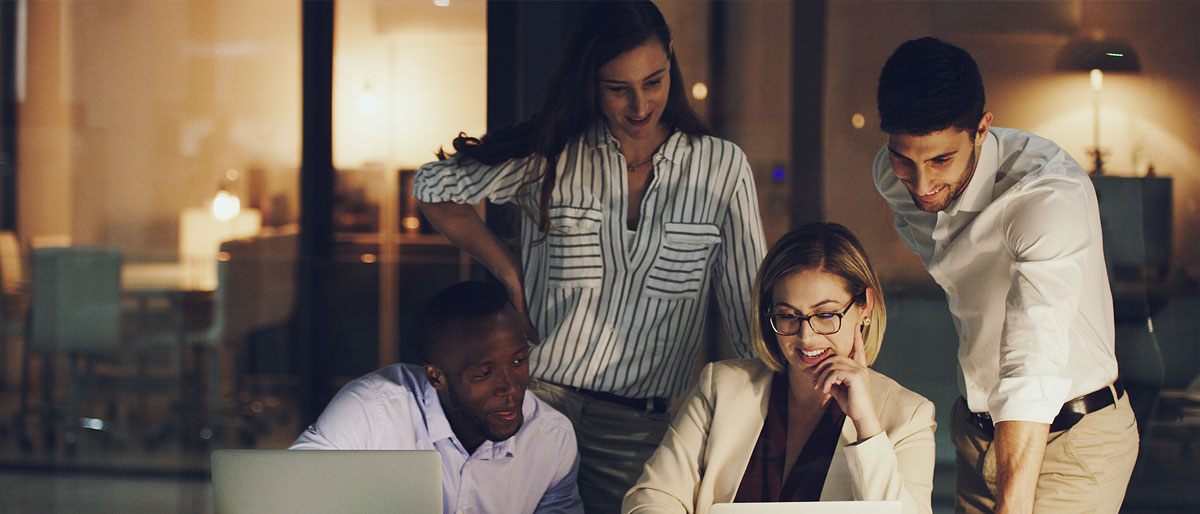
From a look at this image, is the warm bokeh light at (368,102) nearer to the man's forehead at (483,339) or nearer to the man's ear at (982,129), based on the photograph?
the man's forehead at (483,339)

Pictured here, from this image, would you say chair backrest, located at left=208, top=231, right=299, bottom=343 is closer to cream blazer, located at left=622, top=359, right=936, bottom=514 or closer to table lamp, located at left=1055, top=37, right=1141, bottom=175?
cream blazer, located at left=622, top=359, right=936, bottom=514

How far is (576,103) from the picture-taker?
230cm

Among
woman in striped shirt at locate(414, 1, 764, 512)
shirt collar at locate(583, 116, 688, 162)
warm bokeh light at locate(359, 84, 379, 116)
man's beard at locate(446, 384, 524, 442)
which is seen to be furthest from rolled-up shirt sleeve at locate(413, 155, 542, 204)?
warm bokeh light at locate(359, 84, 379, 116)

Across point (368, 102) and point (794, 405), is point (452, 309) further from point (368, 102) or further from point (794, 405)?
point (368, 102)

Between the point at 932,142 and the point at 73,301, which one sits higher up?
the point at 932,142

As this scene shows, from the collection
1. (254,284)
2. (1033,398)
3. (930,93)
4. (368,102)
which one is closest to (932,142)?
(930,93)

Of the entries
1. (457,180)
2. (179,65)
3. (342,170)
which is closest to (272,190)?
(342,170)

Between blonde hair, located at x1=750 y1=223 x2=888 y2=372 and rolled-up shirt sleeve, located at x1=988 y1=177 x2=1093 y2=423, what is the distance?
262mm

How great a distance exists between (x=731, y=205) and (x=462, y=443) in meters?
0.88

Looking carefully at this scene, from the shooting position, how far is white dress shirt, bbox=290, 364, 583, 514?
203cm

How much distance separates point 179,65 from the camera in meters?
3.80

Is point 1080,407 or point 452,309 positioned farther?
point 452,309

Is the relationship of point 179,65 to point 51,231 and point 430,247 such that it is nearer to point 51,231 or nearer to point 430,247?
point 51,231

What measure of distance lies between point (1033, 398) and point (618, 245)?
3.33ft
